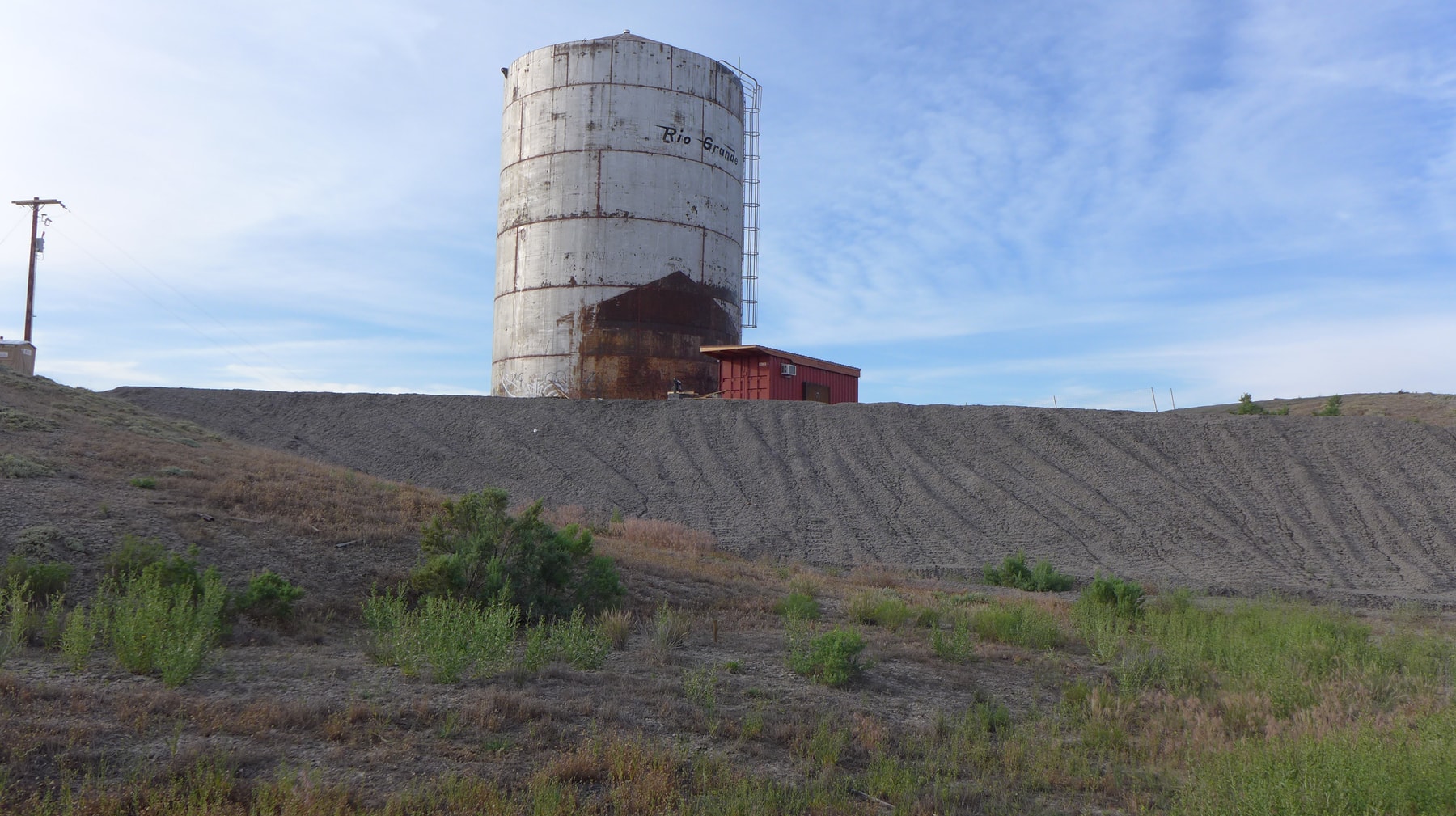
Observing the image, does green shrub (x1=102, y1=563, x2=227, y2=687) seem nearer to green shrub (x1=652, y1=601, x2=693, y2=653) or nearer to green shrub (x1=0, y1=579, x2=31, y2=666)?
green shrub (x1=0, y1=579, x2=31, y2=666)

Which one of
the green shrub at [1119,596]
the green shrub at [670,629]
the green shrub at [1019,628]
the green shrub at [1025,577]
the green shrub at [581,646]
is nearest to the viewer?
the green shrub at [581,646]

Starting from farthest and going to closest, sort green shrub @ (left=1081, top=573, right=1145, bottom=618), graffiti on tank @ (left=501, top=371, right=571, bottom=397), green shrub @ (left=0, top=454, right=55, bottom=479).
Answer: graffiti on tank @ (left=501, top=371, right=571, bottom=397) → green shrub @ (left=1081, top=573, right=1145, bottom=618) → green shrub @ (left=0, top=454, right=55, bottom=479)

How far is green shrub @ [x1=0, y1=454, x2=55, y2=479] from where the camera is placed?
1115cm

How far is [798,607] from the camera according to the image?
1070 centimetres

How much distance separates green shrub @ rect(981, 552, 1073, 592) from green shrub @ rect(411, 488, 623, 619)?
8547 mm

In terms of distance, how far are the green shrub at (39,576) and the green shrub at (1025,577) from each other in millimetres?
13478

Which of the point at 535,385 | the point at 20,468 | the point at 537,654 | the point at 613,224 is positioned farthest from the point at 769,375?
the point at 537,654

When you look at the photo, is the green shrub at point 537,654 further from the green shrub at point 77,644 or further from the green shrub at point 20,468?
the green shrub at point 20,468

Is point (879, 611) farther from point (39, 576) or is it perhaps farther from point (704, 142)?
point (704, 142)

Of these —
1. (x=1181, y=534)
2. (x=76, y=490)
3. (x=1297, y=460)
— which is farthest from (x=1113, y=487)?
(x=76, y=490)

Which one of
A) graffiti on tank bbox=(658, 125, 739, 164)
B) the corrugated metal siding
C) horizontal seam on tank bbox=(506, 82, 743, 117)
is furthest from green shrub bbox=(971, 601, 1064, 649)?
horizontal seam on tank bbox=(506, 82, 743, 117)

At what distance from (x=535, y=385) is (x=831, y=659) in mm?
24965

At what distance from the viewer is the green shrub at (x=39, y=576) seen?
793 centimetres

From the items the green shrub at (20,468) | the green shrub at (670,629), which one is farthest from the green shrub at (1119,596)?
the green shrub at (20,468)
